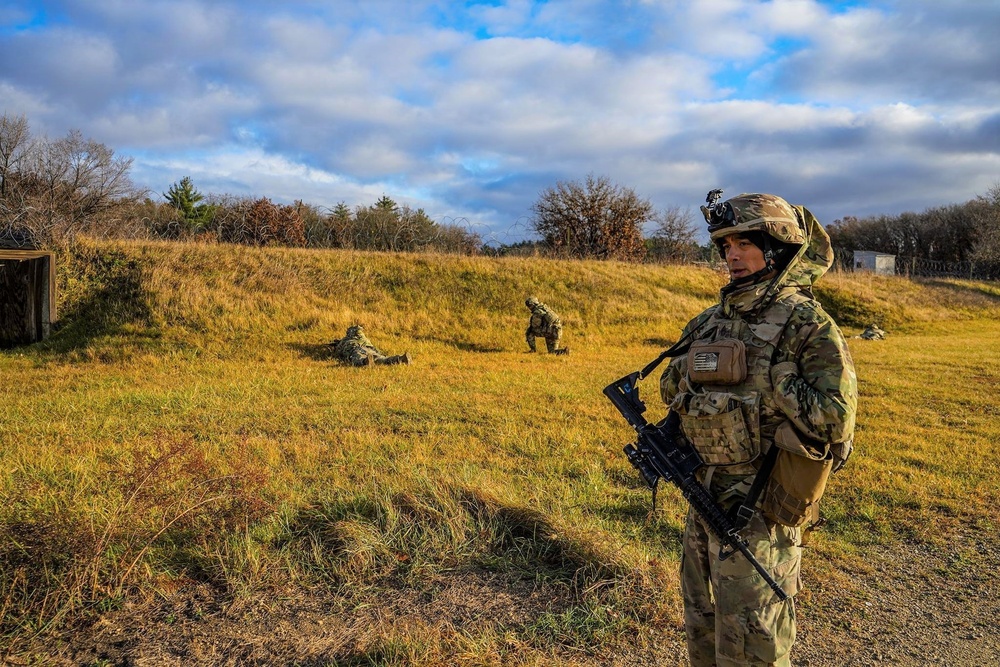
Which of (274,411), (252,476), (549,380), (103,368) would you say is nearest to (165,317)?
(103,368)

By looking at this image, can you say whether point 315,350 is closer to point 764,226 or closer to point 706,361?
point 706,361

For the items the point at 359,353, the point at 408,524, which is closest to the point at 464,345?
the point at 359,353

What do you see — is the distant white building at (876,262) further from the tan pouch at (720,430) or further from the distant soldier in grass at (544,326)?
the tan pouch at (720,430)

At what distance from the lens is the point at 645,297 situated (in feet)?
67.6

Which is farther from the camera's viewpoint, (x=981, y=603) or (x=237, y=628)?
(x=981, y=603)

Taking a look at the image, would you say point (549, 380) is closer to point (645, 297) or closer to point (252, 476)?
point (252, 476)

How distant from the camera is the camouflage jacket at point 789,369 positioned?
89.8 inches

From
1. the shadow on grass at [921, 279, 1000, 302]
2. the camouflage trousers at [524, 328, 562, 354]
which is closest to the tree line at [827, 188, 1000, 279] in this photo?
the shadow on grass at [921, 279, 1000, 302]

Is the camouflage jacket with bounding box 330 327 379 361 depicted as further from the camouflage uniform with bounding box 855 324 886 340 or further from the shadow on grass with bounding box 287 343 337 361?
the camouflage uniform with bounding box 855 324 886 340

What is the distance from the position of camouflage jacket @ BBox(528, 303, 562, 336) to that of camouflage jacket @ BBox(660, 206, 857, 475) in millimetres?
12154

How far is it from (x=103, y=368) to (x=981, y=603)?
506 inches

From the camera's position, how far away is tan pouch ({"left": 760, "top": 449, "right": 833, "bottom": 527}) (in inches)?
90.8

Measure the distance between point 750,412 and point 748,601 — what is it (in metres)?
0.72

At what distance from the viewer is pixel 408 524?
4145 mm
